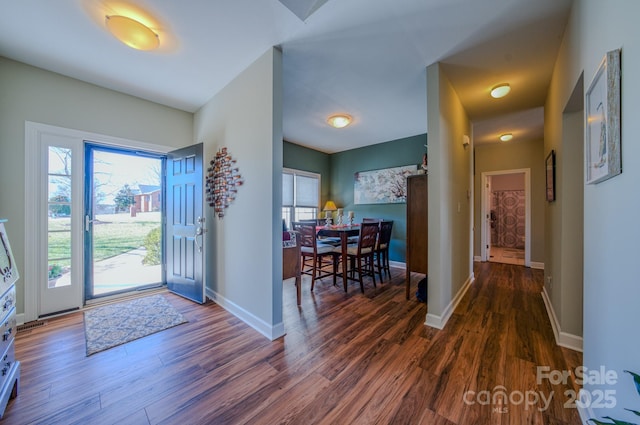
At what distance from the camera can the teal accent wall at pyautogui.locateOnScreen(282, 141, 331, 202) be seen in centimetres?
508

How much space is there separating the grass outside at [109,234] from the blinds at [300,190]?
2417 millimetres

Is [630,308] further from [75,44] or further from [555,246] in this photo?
[75,44]

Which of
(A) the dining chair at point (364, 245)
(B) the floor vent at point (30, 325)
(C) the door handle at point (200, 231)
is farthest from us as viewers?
(A) the dining chair at point (364, 245)

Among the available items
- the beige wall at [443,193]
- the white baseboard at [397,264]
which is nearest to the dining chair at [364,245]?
the beige wall at [443,193]

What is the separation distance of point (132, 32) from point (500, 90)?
12.0ft

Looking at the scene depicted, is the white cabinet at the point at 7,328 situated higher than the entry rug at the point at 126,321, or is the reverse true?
the white cabinet at the point at 7,328

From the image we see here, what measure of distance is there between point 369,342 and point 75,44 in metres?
3.74

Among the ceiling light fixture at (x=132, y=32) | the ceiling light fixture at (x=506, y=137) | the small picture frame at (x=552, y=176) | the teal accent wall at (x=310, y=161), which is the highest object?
the ceiling light fixture at (x=506, y=137)

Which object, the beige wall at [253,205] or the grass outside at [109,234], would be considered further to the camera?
the grass outside at [109,234]

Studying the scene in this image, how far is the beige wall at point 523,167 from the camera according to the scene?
4671mm

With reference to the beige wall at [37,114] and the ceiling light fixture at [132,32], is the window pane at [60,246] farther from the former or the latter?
the ceiling light fixture at [132,32]

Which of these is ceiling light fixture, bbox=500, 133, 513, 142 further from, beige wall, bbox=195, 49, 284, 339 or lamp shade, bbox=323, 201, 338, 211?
beige wall, bbox=195, 49, 284, 339

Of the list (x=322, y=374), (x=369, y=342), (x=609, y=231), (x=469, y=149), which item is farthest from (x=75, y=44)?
(x=469, y=149)

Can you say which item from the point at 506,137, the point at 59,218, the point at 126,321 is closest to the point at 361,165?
the point at 506,137
